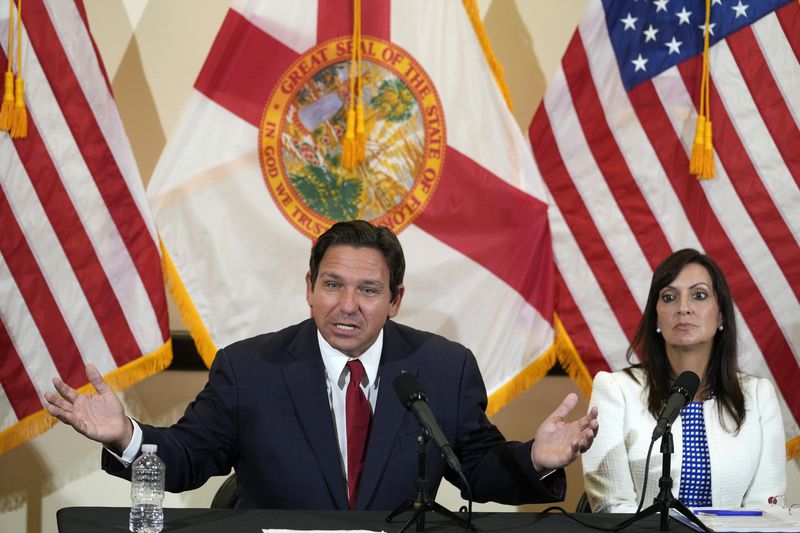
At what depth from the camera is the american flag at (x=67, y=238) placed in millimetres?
3717

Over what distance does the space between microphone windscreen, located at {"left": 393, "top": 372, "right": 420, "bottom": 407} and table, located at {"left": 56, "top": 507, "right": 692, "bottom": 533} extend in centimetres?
31

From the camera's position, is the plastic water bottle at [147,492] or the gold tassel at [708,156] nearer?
the plastic water bottle at [147,492]

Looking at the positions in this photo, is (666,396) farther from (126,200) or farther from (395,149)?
(126,200)

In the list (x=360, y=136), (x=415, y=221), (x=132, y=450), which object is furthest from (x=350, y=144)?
(x=132, y=450)

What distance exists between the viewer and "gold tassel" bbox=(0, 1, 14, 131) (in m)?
3.61

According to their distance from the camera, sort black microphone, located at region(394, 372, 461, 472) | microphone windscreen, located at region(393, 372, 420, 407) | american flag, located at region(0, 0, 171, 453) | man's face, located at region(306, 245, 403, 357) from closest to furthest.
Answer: black microphone, located at region(394, 372, 461, 472) → microphone windscreen, located at region(393, 372, 420, 407) → man's face, located at region(306, 245, 403, 357) → american flag, located at region(0, 0, 171, 453)

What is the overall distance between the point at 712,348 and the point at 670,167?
0.79m

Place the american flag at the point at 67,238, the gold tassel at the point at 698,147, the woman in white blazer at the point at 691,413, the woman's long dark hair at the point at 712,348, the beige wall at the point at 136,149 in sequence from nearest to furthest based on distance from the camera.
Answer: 1. the woman in white blazer at the point at 691,413
2. the woman's long dark hair at the point at 712,348
3. the american flag at the point at 67,238
4. the gold tassel at the point at 698,147
5. the beige wall at the point at 136,149

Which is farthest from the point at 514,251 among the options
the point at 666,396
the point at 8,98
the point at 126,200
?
the point at 8,98

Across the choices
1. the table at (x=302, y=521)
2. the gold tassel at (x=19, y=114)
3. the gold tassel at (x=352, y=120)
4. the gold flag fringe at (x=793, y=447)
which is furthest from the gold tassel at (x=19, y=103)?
the gold flag fringe at (x=793, y=447)

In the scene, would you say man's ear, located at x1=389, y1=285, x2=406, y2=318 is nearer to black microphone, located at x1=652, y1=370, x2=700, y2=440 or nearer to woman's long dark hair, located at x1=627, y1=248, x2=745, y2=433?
black microphone, located at x1=652, y1=370, x2=700, y2=440

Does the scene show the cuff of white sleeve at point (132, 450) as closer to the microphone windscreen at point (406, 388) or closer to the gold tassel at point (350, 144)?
the microphone windscreen at point (406, 388)

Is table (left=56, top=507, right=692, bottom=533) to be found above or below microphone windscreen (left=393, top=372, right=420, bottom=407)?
below

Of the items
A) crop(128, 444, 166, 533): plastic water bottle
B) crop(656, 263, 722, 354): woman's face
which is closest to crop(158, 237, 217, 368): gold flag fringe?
crop(128, 444, 166, 533): plastic water bottle
